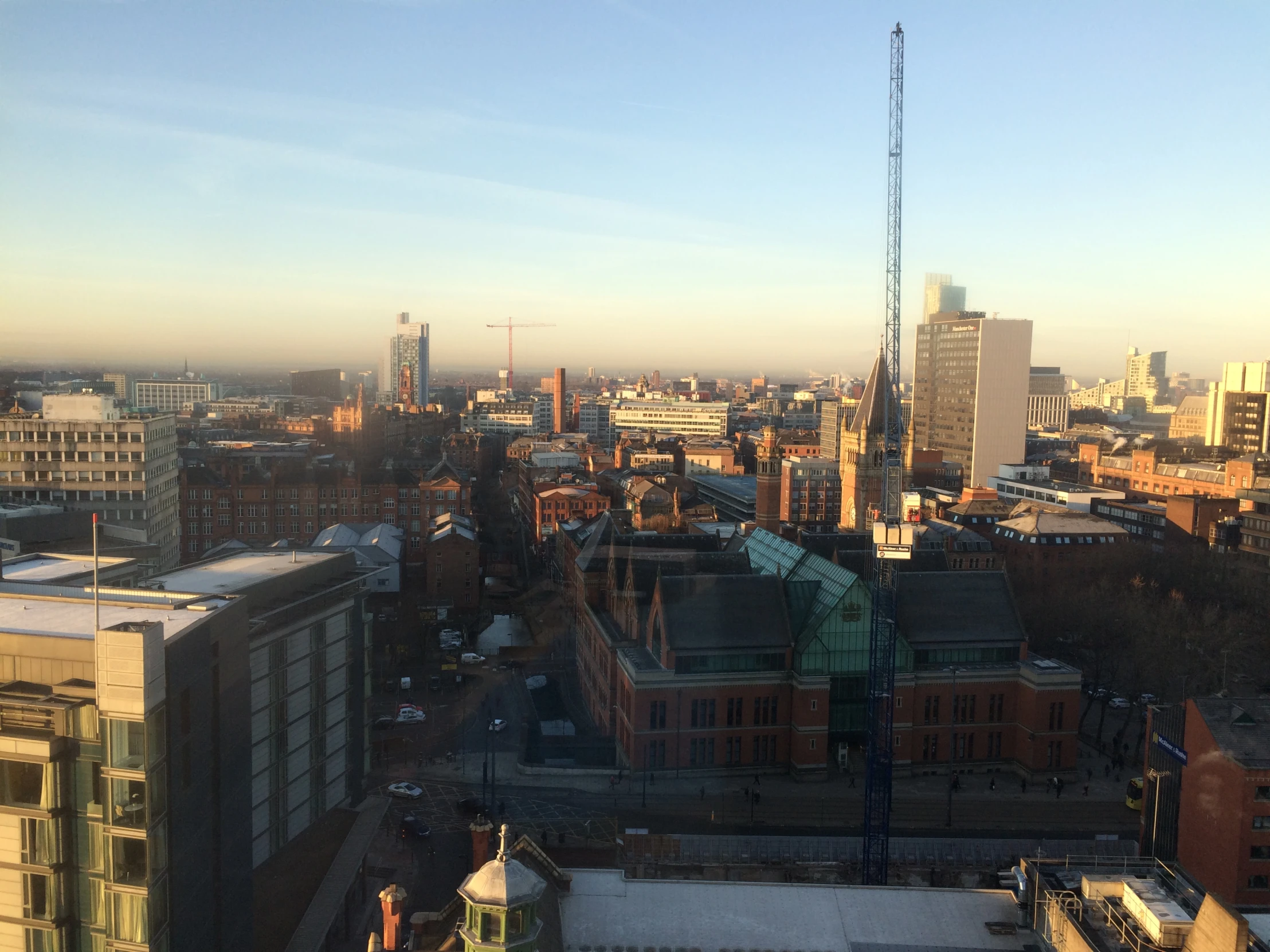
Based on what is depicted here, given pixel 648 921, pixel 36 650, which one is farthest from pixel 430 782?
pixel 36 650

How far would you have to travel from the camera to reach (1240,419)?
127312 millimetres

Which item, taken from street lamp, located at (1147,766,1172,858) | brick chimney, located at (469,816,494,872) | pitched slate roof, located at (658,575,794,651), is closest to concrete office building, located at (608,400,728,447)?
pitched slate roof, located at (658,575,794,651)

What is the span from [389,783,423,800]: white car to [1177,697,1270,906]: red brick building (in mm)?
24645

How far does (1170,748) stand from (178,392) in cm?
18643

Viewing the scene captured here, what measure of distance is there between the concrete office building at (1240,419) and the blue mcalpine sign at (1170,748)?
333ft

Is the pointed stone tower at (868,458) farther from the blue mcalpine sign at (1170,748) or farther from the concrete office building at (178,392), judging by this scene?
the concrete office building at (178,392)

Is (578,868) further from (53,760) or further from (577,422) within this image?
(577,422)

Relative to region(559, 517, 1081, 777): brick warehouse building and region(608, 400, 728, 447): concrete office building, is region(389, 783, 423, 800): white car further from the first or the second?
region(608, 400, 728, 447): concrete office building

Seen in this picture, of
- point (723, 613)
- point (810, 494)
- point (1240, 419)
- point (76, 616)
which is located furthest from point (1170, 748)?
point (1240, 419)

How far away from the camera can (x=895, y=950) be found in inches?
783

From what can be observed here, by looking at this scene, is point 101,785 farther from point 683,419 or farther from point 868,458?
point 683,419

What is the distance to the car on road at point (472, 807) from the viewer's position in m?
34.3

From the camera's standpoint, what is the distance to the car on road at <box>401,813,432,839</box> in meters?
32.2

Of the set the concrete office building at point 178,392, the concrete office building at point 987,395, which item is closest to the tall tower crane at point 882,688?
the concrete office building at point 987,395
